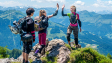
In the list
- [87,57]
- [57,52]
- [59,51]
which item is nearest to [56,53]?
[57,52]

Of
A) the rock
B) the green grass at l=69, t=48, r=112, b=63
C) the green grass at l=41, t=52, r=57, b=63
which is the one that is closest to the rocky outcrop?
the rock

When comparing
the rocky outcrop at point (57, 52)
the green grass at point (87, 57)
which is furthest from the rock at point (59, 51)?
the green grass at point (87, 57)

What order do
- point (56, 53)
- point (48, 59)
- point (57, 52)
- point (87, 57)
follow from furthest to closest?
1. point (57, 52)
2. point (56, 53)
3. point (87, 57)
4. point (48, 59)

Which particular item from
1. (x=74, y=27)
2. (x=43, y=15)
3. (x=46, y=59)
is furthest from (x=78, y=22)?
(x=46, y=59)

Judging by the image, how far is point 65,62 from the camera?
7.34 m

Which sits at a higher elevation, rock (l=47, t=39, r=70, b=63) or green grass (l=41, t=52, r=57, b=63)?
rock (l=47, t=39, r=70, b=63)

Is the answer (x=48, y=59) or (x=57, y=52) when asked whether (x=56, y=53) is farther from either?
(x=48, y=59)

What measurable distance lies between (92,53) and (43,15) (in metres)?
5.66

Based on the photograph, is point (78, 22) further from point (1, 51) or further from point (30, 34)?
point (1, 51)

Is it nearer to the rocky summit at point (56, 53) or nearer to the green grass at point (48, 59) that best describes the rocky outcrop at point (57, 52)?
the rocky summit at point (56, 53)

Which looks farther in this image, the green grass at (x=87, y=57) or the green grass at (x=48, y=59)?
the green grass at (x=87, y=57)

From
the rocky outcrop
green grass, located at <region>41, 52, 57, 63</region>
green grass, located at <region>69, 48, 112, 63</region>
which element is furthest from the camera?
green grass, located at <region>69, 48, 112, 63</region>

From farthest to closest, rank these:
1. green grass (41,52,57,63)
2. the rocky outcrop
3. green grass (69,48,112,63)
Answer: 1. green grass (69,48,112,63)
2. the rocky outcrop
3. green grass (41,52,57,63)

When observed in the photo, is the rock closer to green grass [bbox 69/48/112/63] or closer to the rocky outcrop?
the rocky outcrop
